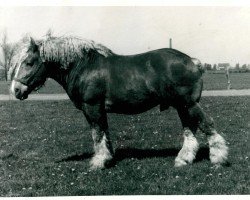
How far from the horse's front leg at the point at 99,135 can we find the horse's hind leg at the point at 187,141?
1.35 m

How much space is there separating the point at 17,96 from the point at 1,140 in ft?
9.96

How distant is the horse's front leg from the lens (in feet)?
23.3

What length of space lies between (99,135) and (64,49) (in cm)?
177

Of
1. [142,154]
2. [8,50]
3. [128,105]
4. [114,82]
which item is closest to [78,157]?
[142,154]

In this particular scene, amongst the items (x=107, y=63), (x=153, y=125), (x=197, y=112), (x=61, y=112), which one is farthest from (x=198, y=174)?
(x=61, y=112)

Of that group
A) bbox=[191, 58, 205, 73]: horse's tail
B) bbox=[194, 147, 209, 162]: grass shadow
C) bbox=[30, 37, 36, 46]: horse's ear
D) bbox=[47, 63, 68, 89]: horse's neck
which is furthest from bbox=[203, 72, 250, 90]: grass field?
bbox=[30, 37, 36, 46]: horse's ear

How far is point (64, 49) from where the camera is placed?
727 cm

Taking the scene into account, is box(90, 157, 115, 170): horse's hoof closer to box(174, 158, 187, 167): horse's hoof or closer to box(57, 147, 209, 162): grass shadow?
box(57, 147, 209, 162): grass shadow

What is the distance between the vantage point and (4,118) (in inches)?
535

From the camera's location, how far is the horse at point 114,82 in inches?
274

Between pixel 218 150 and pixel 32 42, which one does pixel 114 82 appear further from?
pixel 218 150

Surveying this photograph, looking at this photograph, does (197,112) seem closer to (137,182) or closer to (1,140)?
(137,182)

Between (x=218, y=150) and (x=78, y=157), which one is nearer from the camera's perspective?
(x=218, y=150)

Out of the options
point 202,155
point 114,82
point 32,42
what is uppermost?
point 32,42
